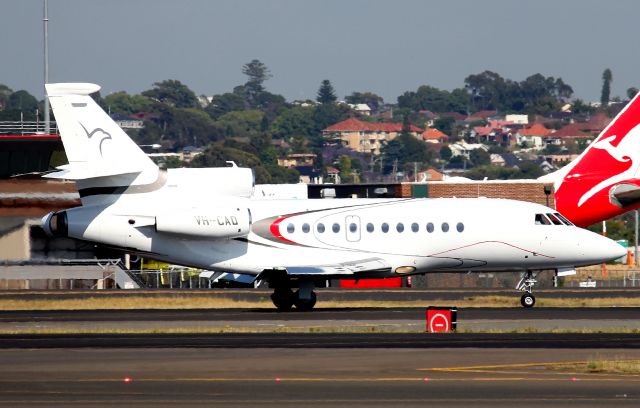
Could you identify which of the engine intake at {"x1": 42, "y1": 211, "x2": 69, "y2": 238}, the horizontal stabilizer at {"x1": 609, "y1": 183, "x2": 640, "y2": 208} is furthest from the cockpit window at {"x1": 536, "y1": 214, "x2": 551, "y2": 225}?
the engine intake at {"x1": 42, "y1": 211, "x2": 69, "y2": 238}

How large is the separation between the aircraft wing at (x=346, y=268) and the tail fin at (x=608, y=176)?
15.0 meters

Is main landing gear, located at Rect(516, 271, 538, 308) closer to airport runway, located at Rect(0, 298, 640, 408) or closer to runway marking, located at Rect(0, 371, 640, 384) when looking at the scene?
airport runway, located at Rect(0, 298, 640, 408)

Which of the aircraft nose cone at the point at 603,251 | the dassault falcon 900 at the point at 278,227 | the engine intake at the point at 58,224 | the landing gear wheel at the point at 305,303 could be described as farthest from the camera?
the aircraft nose cone at the point at 603,251

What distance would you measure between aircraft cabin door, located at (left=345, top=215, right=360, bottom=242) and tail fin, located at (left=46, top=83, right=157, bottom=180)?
641 centimetres

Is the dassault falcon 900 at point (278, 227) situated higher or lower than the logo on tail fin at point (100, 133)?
lower

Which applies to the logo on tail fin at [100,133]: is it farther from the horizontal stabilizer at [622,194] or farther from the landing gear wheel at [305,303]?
the horizontal stabilizer at [622,194]

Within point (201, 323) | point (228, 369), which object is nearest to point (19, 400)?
point (228, 369)

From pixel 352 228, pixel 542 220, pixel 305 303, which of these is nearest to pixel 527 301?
pixel 542 220

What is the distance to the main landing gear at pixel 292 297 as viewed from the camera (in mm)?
41969

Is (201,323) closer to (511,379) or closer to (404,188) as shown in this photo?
(511,379)

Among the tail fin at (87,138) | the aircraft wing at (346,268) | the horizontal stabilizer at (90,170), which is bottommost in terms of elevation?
the aircraft wing at (346,268)

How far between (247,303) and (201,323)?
9.22 meters

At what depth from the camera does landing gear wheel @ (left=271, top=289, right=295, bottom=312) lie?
139 feet

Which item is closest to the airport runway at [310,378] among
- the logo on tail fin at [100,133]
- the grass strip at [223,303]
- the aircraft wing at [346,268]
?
the aircraft wing at [346,268]
